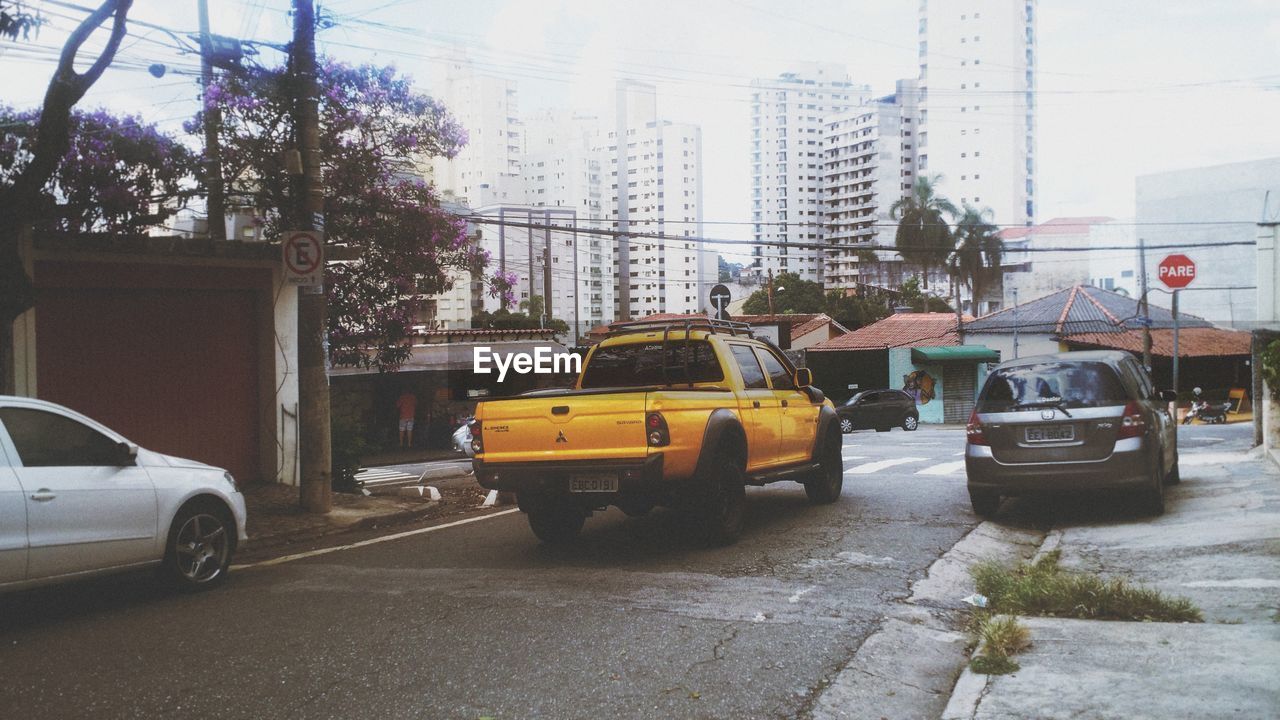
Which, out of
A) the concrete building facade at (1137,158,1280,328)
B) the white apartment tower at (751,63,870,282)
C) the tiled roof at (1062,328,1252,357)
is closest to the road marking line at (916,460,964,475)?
the tiled roof at (1062,328,1252,357)

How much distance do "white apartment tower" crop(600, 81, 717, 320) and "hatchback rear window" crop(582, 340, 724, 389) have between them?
118 m

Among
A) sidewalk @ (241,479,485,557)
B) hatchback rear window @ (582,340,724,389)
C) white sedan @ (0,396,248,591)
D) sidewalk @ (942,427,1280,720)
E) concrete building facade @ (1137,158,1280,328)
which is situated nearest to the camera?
sidewalk @ (942,427,1280,720)

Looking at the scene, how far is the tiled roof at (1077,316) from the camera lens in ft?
139

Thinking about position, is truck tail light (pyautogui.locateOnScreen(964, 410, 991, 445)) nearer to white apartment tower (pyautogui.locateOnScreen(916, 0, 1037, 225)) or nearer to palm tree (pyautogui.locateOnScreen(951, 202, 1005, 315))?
palm tree (pyautogui.locateOnScreen(951, 202, 1005, 315))

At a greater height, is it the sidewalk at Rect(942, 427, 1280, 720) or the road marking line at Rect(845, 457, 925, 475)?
the sidewalk at Rect(942, 427, 1280, 720)

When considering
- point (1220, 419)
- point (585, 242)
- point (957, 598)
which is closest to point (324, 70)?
point (957, 598)

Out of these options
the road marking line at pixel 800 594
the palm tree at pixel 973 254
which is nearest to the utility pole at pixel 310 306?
the road marking line at pixel 800 594

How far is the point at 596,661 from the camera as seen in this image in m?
5.27

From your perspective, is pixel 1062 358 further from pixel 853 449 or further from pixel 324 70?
pixel 324 70

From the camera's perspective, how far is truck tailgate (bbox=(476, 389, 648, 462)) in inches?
306

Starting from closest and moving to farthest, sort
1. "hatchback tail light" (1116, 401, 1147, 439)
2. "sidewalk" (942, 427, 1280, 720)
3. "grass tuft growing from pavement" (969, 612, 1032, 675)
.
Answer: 1. "sidewalk" (942, 427, 1280, 720)
2. "grass tuft growing from pavement" (969, 612, 1032, 675)
3. "hatchback tail light" (1116, 401, 1147, 439)

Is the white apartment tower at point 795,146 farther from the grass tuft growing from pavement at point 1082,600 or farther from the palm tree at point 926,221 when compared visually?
the grass tuft growing from pavement at point 1082,600

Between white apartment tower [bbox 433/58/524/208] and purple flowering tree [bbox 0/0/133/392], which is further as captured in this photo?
white apartment tower [bbox 433/58/524/208]

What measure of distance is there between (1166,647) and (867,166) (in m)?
142
